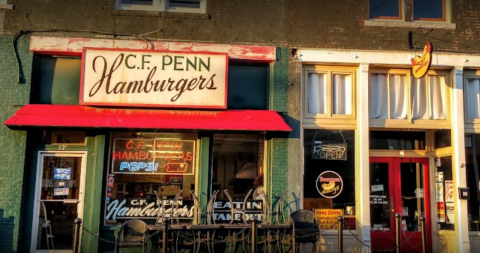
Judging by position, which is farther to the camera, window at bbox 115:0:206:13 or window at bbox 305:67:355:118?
window at bbox 305:67:355:118

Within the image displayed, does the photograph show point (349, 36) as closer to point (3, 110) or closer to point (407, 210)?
point (407, 210)

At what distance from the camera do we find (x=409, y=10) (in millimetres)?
10523

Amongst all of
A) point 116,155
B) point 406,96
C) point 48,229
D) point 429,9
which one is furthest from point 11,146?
point 429,9

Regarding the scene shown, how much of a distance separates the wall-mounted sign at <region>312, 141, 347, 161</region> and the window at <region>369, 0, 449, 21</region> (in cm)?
296

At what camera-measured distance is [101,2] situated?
9.92 meters

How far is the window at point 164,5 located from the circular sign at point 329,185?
4318 millimetres

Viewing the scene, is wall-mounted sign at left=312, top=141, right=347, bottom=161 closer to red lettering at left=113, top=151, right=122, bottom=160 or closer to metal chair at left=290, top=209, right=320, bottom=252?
metal chair at left=290, top=209, right=320, bottom=252

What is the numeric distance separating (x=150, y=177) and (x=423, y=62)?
589 centimetres

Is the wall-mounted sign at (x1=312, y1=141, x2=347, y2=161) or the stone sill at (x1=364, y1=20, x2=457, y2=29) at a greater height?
the stone sill at (x1=364, y1=20, x2=457, y2=29)

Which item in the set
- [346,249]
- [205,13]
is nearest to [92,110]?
[205,13]

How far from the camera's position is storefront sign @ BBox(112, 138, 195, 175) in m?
9.64

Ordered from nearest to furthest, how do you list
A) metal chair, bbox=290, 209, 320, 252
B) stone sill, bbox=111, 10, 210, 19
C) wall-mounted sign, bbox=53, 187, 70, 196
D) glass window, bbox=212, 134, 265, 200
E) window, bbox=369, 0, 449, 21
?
metal chair, bbox=290, 209, 320, 252 < wall-mounted sign, bbox=53, 187, 70, 196 < glass window, bbox=212, 134, 265, 200 < stone sill, bbox=111, 10, 210, 19 < window, bbox=369, 0, 449, 21

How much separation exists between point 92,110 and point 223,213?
3286 mm

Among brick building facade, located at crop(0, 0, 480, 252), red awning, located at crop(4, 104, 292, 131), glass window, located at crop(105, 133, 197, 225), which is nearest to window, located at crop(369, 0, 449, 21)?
brick building facade, located at crop(0, 0, 480, 252)
